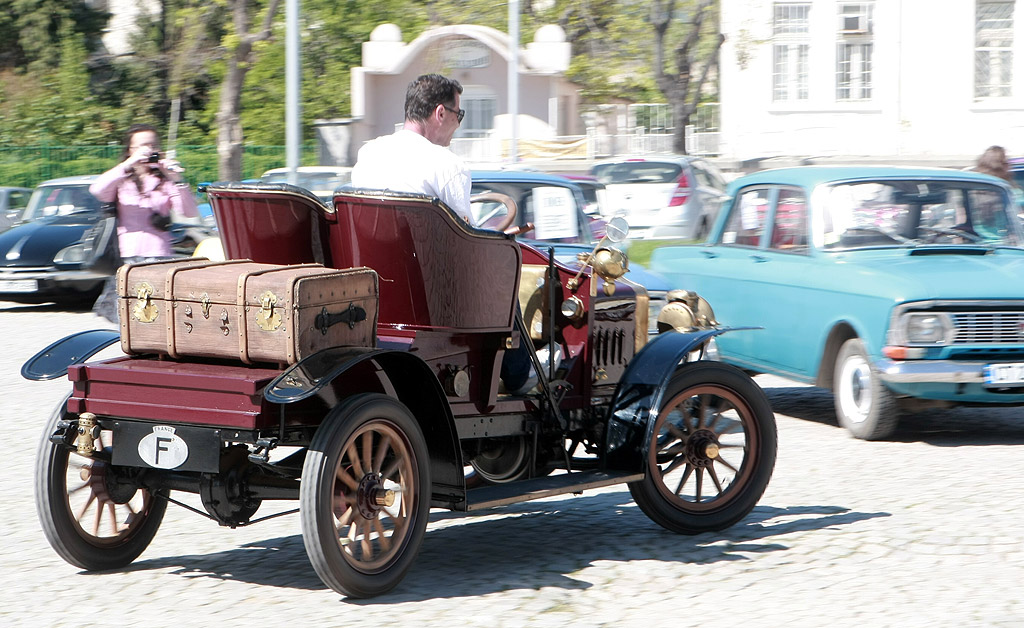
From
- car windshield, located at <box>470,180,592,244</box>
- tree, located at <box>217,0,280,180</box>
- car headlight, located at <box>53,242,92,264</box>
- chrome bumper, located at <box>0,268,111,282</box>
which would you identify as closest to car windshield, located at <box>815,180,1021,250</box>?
car windshield, located at <box>470,180,592,244</box>

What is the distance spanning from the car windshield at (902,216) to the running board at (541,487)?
12.0 ft

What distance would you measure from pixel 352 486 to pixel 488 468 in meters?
1.07

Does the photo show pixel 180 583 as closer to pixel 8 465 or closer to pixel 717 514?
pixel 717 514

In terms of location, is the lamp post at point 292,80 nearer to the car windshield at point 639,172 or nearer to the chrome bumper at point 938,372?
the car windshield at point 639,172

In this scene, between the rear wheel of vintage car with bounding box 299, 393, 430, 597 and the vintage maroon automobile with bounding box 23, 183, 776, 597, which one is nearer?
the rear wheel of vintage car with bounding box 299, 393, 430, 597

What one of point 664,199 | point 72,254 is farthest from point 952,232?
point 664,199

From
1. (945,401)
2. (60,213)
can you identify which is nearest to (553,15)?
(60,213)

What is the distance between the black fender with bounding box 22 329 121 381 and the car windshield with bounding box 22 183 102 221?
1203 centimetres

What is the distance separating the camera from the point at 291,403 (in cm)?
475

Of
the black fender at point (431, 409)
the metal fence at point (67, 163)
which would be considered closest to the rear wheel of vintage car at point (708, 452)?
Result: the black fender at point (431, 409)

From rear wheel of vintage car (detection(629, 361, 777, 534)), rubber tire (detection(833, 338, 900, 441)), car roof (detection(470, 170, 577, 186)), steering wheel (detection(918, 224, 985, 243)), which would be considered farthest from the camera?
car roof (detection(470, 170, 577, 186))

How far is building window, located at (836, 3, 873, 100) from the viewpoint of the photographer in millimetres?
35875

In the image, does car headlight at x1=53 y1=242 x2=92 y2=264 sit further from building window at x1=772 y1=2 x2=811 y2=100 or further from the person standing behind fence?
building window at x1=772 y1=2 x2=811 y2=100

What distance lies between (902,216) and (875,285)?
0.92m
